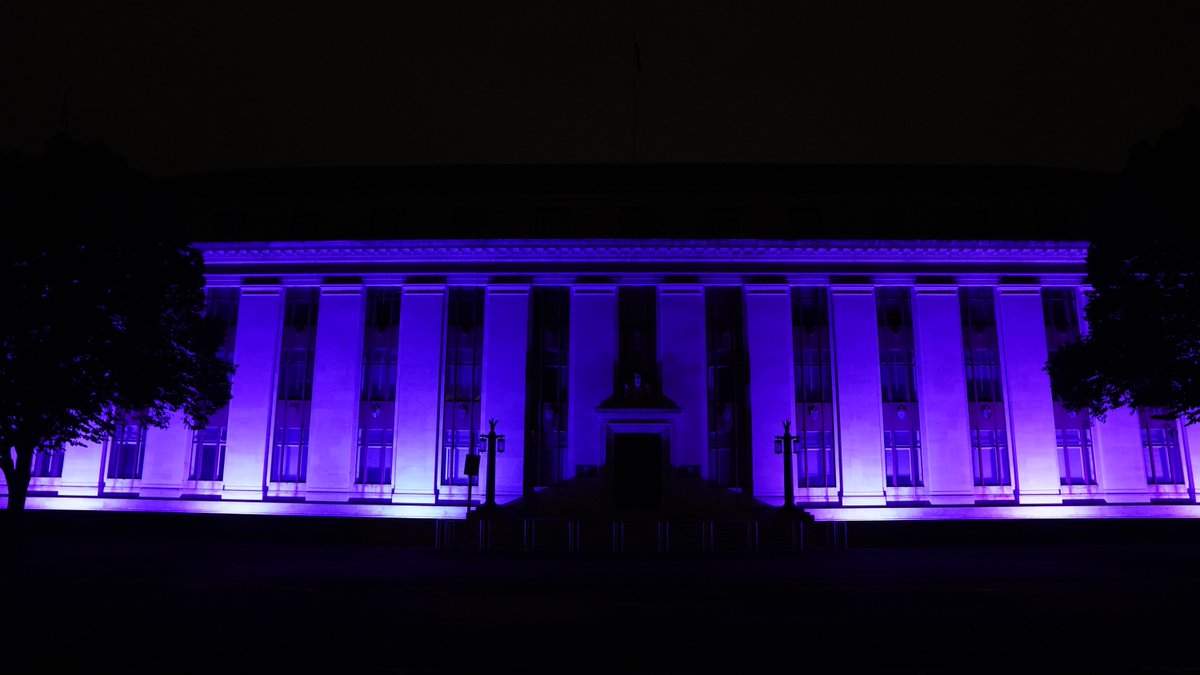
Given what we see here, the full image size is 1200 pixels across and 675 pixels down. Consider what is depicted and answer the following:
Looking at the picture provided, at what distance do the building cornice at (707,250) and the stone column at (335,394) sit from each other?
3029 millimetres

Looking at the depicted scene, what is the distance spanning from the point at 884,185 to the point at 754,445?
1655 cm

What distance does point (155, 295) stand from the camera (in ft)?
85.5

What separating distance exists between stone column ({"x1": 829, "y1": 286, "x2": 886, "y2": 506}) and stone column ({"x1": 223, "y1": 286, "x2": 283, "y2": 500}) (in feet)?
96.0

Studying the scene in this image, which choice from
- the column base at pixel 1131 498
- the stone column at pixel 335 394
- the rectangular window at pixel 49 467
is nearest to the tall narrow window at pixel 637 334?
the stone column at pixel 335 394

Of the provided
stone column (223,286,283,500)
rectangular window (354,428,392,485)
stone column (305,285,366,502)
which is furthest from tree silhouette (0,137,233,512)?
rectangular window (354,428,392,485)

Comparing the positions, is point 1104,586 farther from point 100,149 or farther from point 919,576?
point 100,149

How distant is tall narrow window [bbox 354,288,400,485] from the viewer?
3797 centimetres

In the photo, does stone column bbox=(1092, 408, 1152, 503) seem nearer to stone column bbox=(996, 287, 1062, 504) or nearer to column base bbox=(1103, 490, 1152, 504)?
column base bbox=(1103, 490, 1152, 504)

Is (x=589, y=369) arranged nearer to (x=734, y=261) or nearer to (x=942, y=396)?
(x=734, y=261)

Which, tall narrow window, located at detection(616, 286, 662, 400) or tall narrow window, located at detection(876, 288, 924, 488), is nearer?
tall narrow window, located at detection(876, 288, 924, 488)

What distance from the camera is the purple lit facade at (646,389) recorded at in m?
37.1

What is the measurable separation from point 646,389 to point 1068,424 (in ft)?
71.8

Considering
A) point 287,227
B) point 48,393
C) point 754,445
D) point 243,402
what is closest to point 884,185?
point 754,445

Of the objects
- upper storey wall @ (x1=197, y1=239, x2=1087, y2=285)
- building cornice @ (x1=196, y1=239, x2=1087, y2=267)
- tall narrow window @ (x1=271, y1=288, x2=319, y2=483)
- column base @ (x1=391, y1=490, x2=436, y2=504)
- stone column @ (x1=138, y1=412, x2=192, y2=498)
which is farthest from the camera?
upper storey wall @ (x1=197, y1=239, x2=1087, y2=285)
